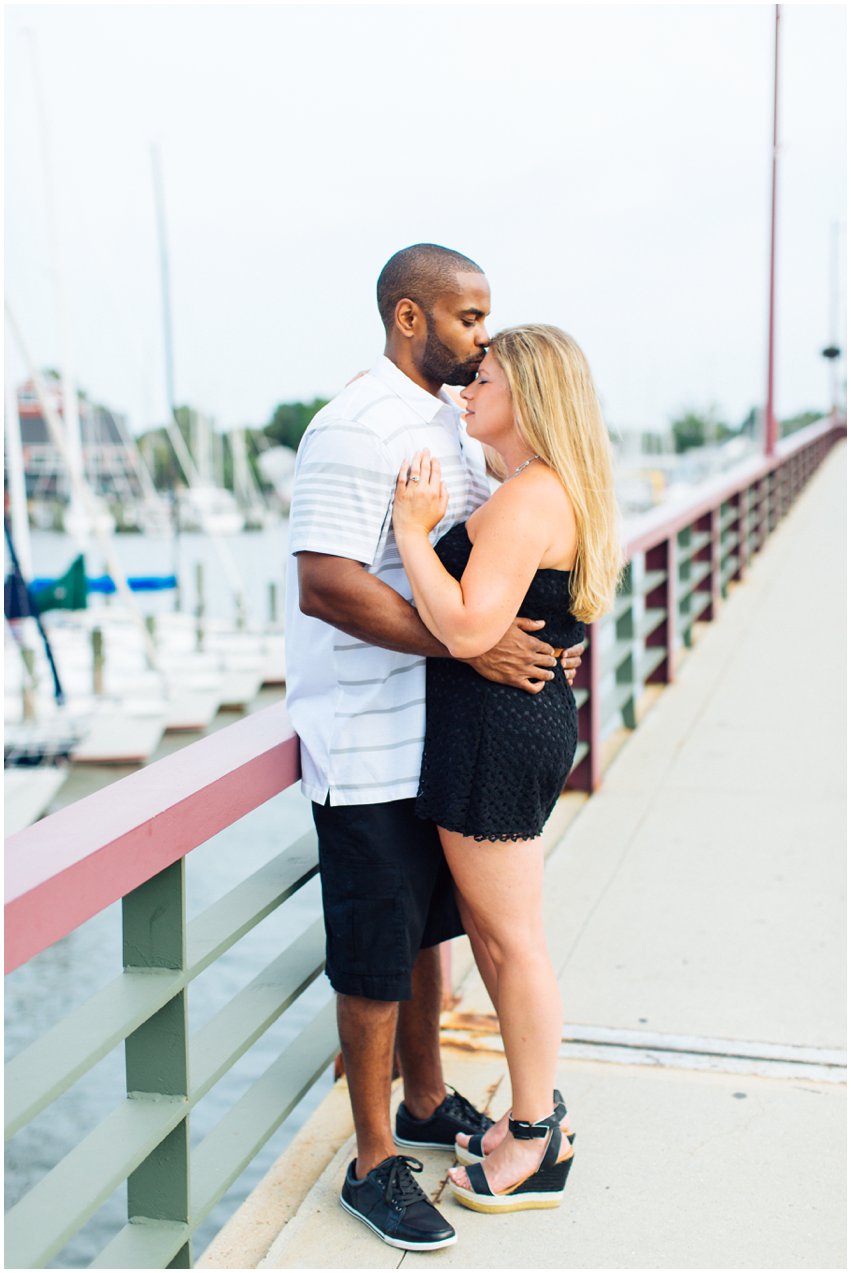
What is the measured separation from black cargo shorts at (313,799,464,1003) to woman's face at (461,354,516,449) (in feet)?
2.54

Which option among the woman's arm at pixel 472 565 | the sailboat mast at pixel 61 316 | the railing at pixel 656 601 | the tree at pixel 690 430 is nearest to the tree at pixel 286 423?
the tree at pixel 690 430

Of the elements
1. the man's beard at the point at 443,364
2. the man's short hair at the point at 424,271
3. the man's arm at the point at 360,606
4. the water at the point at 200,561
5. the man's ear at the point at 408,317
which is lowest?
the water at the point at 200,561

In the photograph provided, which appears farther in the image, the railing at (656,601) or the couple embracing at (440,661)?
the railing at (656,601)

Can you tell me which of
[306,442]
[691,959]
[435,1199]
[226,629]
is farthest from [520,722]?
[226,629]

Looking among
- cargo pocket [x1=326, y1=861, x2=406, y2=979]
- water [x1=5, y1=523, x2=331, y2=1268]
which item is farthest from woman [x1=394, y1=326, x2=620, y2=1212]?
water [x1=5, y1=523, x2=331, y2=1268]

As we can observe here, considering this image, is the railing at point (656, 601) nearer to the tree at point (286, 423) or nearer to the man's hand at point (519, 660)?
the man's hand at point (519, 660)

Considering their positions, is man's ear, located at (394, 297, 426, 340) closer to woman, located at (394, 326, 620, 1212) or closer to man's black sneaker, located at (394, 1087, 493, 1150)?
woman, located at (394, 326, 620, 1212)

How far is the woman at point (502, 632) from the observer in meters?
2.58

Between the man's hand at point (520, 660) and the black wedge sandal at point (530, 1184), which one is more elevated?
the man's hand at point (520, 660)

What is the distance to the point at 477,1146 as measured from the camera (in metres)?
3.01

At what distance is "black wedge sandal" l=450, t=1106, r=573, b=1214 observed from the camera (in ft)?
9.37

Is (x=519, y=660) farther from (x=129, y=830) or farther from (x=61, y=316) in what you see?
(x=61, y=316)

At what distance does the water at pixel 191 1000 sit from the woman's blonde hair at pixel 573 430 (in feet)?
22.2

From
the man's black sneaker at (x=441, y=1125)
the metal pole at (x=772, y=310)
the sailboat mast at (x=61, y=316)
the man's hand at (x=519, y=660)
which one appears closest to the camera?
the man's hand at (x=519, y=660)
